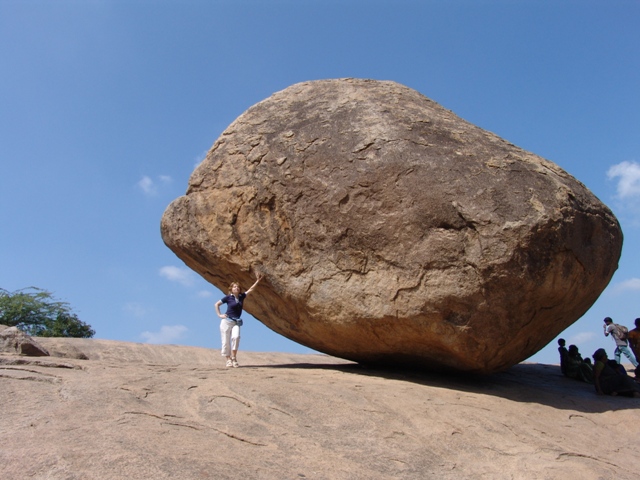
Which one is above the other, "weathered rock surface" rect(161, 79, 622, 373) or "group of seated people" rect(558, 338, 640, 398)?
"weathered rock surface" rect(161, 79, 622, 373)

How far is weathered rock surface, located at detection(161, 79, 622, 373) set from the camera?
19.5ft

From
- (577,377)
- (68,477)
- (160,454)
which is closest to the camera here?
(68,477)

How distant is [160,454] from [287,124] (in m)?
4.61

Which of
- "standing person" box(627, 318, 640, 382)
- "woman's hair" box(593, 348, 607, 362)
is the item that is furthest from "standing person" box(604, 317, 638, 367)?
"woman's hair" box(593, 348, 607, 362)

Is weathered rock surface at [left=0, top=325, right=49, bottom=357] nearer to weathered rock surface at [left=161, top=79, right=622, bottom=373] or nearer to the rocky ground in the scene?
the rocky ground

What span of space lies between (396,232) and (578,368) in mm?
4018

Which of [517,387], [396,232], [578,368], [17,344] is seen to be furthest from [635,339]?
[17,344]

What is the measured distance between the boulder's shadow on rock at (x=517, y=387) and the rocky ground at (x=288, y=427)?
0.14ft

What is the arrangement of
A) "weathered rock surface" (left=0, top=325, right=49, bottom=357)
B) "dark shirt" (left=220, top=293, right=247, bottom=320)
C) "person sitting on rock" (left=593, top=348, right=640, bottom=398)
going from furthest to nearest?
1. "person sitting on rock" (left=593, top=348, right=640, bottom=398)
2. "dark shirt" (left=220, top=293, right=247, bottom=320)
3. "weathered rock surface" (left=0, top=325, right=49, bottom=357)

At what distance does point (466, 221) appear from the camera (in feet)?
19.6

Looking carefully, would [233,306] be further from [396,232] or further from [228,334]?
[396,232]

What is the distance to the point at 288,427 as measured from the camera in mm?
4461

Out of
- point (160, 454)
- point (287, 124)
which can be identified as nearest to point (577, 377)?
point (287, 124)

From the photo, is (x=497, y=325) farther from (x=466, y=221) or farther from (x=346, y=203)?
(x=346, y=203)
